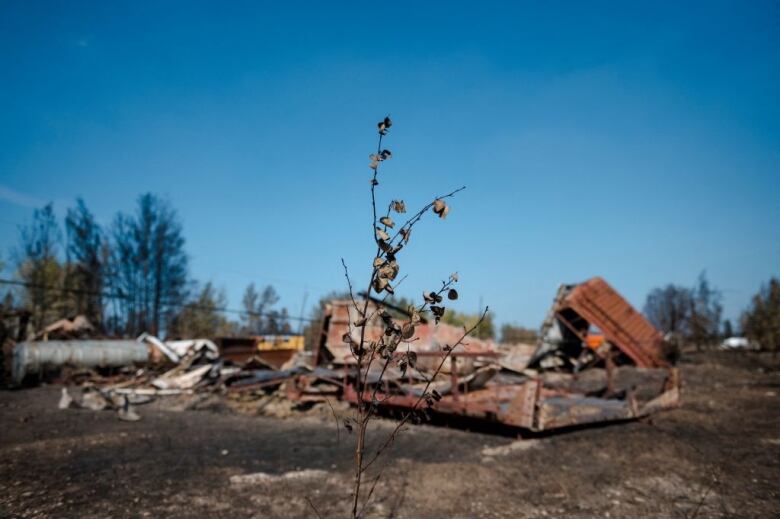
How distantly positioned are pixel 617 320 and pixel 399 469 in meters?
9.82

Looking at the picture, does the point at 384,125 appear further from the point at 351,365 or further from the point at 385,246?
the point at 351,365

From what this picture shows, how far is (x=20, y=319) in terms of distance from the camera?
14500 millimetres

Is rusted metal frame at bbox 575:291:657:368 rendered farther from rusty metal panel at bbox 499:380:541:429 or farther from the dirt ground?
rusty metal panel at bbox 499:380:541:429

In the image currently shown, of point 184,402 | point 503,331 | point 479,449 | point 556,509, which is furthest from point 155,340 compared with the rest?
point 503,331

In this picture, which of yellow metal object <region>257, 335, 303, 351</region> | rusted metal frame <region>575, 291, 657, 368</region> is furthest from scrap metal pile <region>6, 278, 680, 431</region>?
yellow metal object <region>257, 335, 303, 351</region>

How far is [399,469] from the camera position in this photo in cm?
488

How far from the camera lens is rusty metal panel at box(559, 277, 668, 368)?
12.4 metres

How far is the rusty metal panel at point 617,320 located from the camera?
1237cm

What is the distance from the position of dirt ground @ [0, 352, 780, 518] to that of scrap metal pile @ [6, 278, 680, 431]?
4.18 feet

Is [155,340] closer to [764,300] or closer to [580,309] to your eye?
[580,309]

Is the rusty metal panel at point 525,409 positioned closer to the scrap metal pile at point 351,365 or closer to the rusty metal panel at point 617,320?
the scrap metal pile at point 351,365

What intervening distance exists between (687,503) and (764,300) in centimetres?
2167

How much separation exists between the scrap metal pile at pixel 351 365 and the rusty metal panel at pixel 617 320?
28 millimetres

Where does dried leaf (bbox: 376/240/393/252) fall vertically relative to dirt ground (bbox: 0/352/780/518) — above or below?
above
